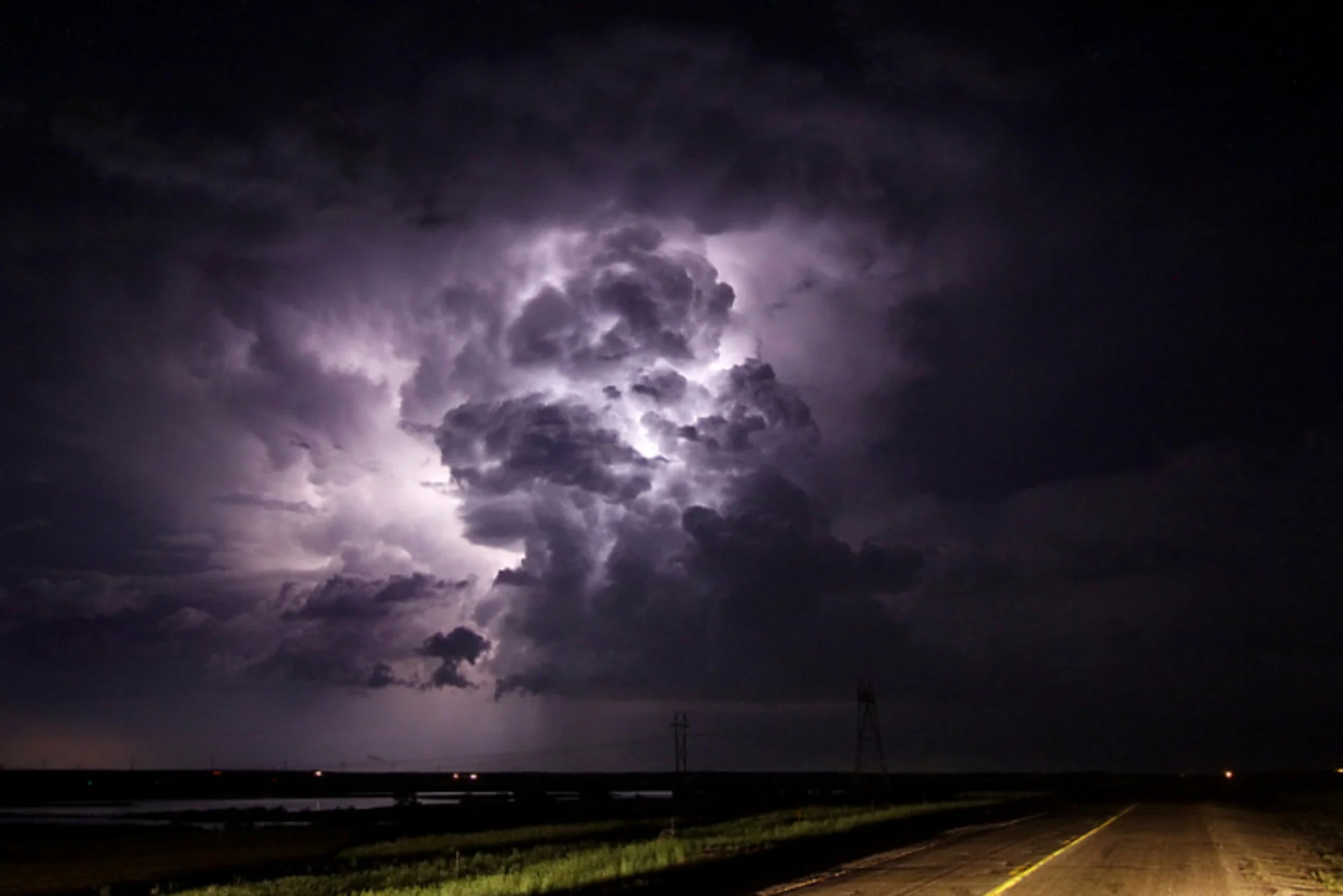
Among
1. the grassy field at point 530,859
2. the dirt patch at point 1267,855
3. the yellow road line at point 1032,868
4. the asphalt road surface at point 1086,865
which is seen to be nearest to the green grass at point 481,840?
the grassy field at point 530,859

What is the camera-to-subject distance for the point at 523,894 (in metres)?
28.4

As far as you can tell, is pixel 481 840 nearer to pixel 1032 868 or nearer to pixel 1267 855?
pixel 1032 868

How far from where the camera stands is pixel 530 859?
46188 mm

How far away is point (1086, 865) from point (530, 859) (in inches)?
923

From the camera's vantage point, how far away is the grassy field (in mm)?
32344

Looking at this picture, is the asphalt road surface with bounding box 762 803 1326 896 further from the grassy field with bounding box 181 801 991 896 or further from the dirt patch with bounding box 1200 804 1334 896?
the grassy field with bounding box 181 801 991 896

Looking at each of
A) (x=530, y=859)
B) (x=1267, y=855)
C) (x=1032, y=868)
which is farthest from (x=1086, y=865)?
(x=530, y=859)

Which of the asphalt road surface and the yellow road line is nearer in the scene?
the yellow road line

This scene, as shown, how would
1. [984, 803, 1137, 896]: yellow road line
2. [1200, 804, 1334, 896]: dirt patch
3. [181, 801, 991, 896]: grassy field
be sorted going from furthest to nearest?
[181, 801, 991, 896]: grassy field, [1200, 804, 1334, 896]: dirt patch, [984, 803, 1137, 896]: yellow road line

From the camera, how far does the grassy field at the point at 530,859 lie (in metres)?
32.3

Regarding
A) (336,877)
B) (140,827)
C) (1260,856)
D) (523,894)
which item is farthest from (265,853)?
(1260,856)

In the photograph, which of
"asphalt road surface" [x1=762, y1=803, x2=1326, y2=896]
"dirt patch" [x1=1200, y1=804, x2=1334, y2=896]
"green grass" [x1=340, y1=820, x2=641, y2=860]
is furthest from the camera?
"green grass" [x1=340, y1=820, x2=641, y2=860]

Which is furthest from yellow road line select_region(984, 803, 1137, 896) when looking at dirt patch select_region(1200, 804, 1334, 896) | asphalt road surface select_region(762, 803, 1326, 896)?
dirt patch select_region(1200, 804, 1334, 896)

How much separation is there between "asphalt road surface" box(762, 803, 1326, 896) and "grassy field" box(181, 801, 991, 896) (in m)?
6.92
